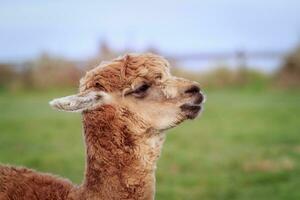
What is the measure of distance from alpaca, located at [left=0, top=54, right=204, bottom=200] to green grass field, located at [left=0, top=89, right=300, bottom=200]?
15.4 feet

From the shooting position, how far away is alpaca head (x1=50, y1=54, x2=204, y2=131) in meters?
5.05

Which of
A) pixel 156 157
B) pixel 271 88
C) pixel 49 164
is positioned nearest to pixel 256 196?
pixel 49 164

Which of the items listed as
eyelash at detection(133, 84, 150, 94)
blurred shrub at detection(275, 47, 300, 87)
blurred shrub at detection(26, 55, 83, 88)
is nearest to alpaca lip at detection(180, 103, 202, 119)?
eyelash at detection(133, 84, 150, 94)

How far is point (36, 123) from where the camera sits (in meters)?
18.0

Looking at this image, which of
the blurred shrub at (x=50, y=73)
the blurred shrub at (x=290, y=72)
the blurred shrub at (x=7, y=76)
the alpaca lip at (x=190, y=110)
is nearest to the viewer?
the alpaca lip at (x=190, y=110)

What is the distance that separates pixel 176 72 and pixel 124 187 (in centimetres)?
2248

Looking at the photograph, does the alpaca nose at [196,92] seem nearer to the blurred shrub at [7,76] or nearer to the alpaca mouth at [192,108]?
the alpaca mouth at [192,108]

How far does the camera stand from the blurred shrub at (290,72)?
26.4m

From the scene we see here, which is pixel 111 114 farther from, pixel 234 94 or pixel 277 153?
pixel 234 94

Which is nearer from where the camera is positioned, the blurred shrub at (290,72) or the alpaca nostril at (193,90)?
the alpaca nostril at (193,90)

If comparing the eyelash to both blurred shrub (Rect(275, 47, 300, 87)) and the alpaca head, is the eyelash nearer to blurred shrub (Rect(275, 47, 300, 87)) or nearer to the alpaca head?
the alpaca head

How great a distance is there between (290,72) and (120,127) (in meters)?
22.4

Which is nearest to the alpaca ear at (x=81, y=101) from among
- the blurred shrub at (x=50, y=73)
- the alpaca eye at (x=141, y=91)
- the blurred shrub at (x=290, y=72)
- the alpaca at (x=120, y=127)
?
the alpaca at (x=120, y=127)

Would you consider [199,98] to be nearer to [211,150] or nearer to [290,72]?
[211,150]
